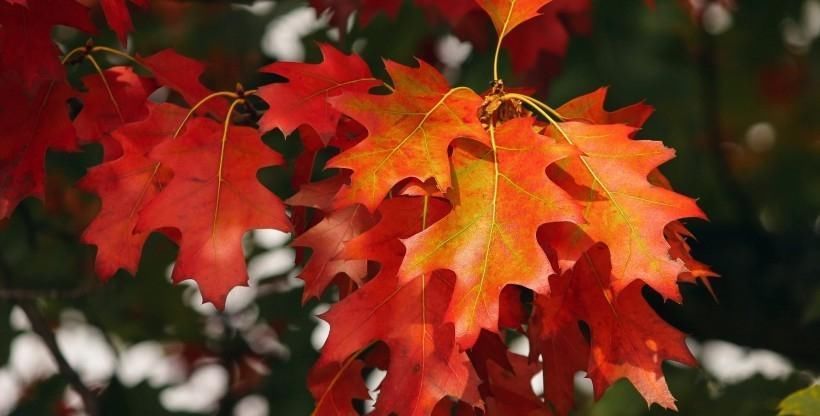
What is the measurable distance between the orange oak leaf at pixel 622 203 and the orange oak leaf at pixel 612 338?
68 millimetres

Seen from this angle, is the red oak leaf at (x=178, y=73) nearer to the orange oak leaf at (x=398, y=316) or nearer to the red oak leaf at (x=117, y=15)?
the red oak leaf at (x=117, y=15)

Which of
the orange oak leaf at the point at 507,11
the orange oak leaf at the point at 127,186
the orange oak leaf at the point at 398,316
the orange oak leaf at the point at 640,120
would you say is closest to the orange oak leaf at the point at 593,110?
the orange oak leaf at the point at 640,120

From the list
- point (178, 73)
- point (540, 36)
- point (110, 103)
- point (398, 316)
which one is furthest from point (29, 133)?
point (540, 36)

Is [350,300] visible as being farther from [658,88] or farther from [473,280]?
[658,88]

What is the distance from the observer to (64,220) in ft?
11.6

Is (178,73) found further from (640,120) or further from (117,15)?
(640,120)

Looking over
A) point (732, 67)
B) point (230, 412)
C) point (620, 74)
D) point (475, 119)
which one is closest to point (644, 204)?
point (475, 119)

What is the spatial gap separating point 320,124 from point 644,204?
38 centimetres

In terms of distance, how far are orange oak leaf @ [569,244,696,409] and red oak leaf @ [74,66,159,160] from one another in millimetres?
629

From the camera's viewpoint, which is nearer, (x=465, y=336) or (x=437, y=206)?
(x=465, y=336)

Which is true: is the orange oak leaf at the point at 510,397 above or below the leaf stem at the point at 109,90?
below

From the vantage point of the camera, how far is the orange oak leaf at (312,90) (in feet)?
5.34

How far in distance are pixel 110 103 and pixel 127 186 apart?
185 mm

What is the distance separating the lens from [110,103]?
73.2 inches
